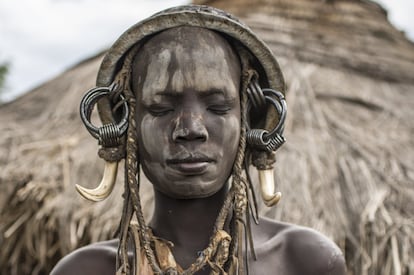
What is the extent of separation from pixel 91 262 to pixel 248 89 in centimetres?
63

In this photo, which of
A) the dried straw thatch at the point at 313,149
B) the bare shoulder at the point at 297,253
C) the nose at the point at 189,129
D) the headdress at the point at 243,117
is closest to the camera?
the nose at the point at 189,129

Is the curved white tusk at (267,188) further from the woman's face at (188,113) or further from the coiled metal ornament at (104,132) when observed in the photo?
the coiled metal ornament at (104,132)

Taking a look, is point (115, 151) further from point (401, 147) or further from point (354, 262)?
point (401, 147)

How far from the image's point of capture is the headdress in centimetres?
185

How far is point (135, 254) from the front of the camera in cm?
186

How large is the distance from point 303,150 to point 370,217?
0.67 m

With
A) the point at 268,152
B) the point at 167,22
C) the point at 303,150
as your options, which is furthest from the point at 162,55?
the point at 303,150

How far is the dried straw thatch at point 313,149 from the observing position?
12.7 feet

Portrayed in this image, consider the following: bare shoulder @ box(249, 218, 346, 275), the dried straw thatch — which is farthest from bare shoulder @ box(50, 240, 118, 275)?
the dried straw thatch

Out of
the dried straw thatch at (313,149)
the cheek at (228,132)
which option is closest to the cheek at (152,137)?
the cheek at (228,132)

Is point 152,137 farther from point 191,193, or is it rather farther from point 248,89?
point 248,89

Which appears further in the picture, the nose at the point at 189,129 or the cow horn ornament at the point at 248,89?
the cow horn ornament at the point at 248,89

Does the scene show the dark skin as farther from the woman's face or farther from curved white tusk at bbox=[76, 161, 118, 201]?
curved white tusk at bbox=[76, 161, 118, 201]

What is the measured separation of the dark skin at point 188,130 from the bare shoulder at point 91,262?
0.16 m
